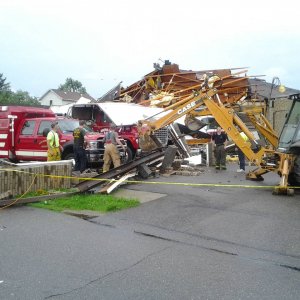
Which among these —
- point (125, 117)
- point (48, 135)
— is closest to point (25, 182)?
point (48, 135)

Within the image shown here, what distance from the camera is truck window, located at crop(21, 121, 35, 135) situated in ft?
50.3

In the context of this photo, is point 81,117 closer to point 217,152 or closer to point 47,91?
point 217,152

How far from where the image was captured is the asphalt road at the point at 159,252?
182 inches

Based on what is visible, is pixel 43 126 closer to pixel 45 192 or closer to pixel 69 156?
pixel 69 156

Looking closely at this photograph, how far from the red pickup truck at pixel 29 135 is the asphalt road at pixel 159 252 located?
5552 mm

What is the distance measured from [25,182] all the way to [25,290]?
5.63m

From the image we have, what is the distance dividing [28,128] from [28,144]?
0.66 metres

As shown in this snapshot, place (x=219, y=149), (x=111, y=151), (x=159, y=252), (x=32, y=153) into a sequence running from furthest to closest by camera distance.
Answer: (x=219, y=149) → (x=32, y=153) → (x=111, y=151) → (x=159, y=252)

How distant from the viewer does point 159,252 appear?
5.98 metres

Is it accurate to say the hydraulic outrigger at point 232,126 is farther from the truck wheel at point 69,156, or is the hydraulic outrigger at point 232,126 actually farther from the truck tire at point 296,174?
the truck wheel at point 69,156

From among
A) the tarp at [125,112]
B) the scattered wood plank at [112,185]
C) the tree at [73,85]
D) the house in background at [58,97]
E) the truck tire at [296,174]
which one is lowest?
the scattered wood plank at [112,185]

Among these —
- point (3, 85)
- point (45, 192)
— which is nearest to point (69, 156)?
point (45, 192)

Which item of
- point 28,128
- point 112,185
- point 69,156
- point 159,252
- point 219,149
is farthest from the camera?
point 219,149

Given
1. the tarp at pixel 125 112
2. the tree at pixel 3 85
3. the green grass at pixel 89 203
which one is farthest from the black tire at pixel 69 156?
the tree at pixel 3 85
